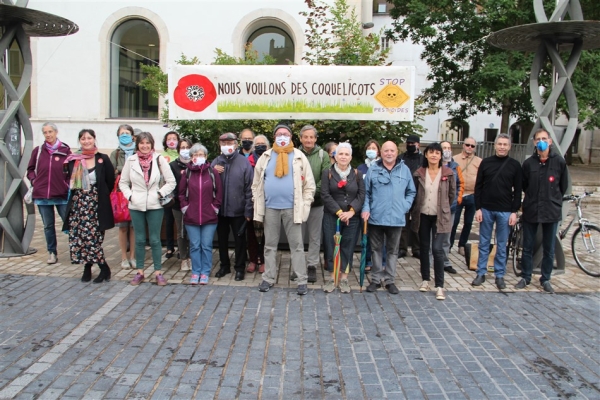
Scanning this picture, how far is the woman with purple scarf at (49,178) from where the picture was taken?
7438 millimetres

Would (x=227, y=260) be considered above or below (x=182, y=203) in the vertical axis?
below

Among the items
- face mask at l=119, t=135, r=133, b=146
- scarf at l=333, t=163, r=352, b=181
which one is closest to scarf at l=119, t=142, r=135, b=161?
face mask at l=119, t=135, r=133, b=146

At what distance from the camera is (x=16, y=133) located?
790 cm

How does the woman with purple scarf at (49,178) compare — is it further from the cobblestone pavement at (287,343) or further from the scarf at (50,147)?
the cobblestone pavement at (287,343)

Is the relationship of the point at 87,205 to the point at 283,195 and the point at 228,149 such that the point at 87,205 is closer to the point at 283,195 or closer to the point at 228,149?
the point at 228,149

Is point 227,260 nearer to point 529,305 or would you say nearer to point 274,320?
point 274,320

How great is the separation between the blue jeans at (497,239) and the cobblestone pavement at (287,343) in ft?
1.54

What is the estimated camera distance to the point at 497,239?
6.73 meters

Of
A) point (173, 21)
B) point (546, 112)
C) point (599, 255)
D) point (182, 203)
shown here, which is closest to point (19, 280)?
point (182, 203)

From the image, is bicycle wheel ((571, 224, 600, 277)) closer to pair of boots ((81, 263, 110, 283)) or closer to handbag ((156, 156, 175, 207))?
handbag ((156, 156, 175, 207))

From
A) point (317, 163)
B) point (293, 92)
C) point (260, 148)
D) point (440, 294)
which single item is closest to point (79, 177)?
point (260, 148)

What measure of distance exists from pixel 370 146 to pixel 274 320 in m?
2.92

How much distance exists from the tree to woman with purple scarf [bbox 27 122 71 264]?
12.0 metres

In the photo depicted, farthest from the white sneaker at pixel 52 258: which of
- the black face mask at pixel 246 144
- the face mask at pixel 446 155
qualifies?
the face mask at pixel 446 155
